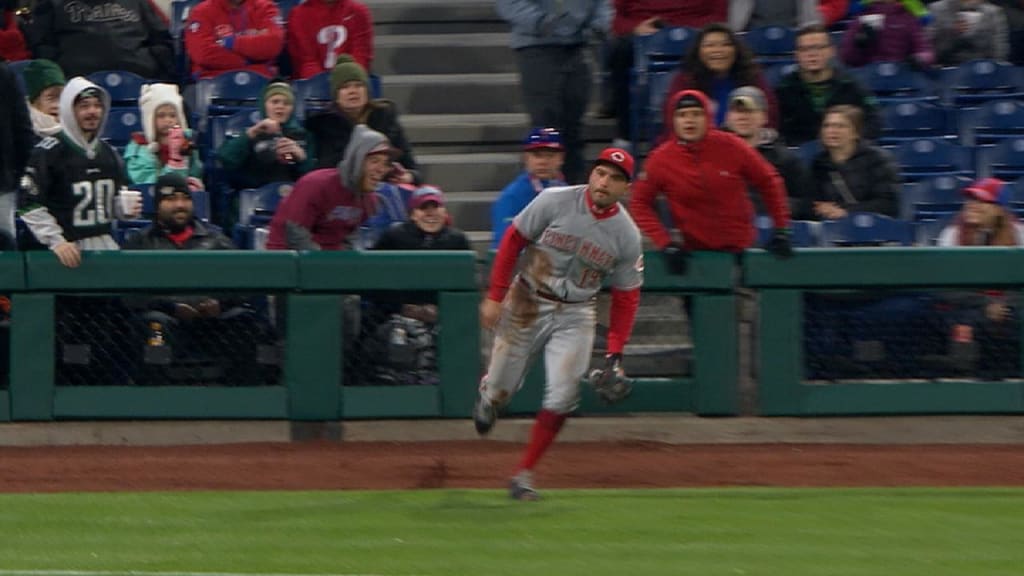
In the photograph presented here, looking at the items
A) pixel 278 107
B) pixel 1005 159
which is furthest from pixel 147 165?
Result: pixel 1005 159

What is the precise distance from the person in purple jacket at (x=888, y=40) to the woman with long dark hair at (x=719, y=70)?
151 cm

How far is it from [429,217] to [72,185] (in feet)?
6.68

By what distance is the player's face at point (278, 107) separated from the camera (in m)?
10.8

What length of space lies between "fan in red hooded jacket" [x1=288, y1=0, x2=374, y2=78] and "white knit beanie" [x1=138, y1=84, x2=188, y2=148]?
1.25 m

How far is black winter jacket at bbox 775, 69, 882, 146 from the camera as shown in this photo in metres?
11.0

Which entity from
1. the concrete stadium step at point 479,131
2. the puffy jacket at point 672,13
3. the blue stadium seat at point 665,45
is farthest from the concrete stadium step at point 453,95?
the blue stadium seat at point 665,45

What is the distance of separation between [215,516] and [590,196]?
2249mm

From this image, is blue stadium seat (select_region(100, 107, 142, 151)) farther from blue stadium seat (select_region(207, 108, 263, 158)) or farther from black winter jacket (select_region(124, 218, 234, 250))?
black winter jacket (select_region(124, 218, 234, 250))

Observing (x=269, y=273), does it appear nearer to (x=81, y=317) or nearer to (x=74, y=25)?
(x=81, y=317)

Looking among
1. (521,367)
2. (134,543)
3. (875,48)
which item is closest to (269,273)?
(521,367)

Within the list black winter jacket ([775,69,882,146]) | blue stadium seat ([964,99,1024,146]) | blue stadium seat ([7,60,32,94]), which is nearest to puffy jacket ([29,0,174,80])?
blue stadium seat ([7,60,32,94])

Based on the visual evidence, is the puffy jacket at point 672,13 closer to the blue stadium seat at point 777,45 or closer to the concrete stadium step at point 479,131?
the blue stadium seat at point 777,45

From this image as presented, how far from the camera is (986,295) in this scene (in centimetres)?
991

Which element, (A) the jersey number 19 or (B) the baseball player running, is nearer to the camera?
(B) the baseball player running
